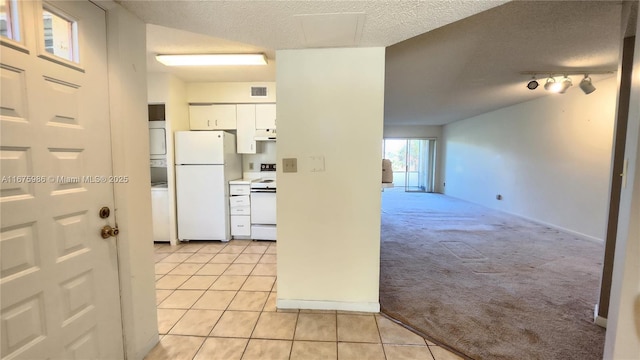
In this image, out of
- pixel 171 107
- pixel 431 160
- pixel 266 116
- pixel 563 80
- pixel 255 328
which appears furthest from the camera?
pixel 431 160

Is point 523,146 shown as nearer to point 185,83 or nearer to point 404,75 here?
point 404,75

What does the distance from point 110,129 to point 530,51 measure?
3.86 m

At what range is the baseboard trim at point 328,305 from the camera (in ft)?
6.97

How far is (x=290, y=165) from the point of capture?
208 centimetres

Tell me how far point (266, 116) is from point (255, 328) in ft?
9.73

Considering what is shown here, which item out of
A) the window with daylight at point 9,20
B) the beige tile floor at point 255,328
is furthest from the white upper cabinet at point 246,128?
the window with daylight at point 9,20

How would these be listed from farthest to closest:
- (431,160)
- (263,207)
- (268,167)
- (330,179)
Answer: (431,160), (268,167), (263,207), (330,179)

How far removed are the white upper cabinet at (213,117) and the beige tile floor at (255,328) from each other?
7.36 ft

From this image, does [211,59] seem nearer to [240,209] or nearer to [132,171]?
[132,171]

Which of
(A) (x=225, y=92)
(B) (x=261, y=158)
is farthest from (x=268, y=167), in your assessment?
(A) (x=225, y=92)

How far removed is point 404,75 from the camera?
362 centimetres

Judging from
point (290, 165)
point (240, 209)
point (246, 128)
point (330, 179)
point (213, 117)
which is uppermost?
point (213, 117)

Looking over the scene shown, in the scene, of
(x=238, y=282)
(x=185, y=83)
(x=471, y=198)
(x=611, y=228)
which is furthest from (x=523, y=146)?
(x=185, y=83)

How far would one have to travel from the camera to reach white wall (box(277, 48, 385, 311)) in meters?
1.99
